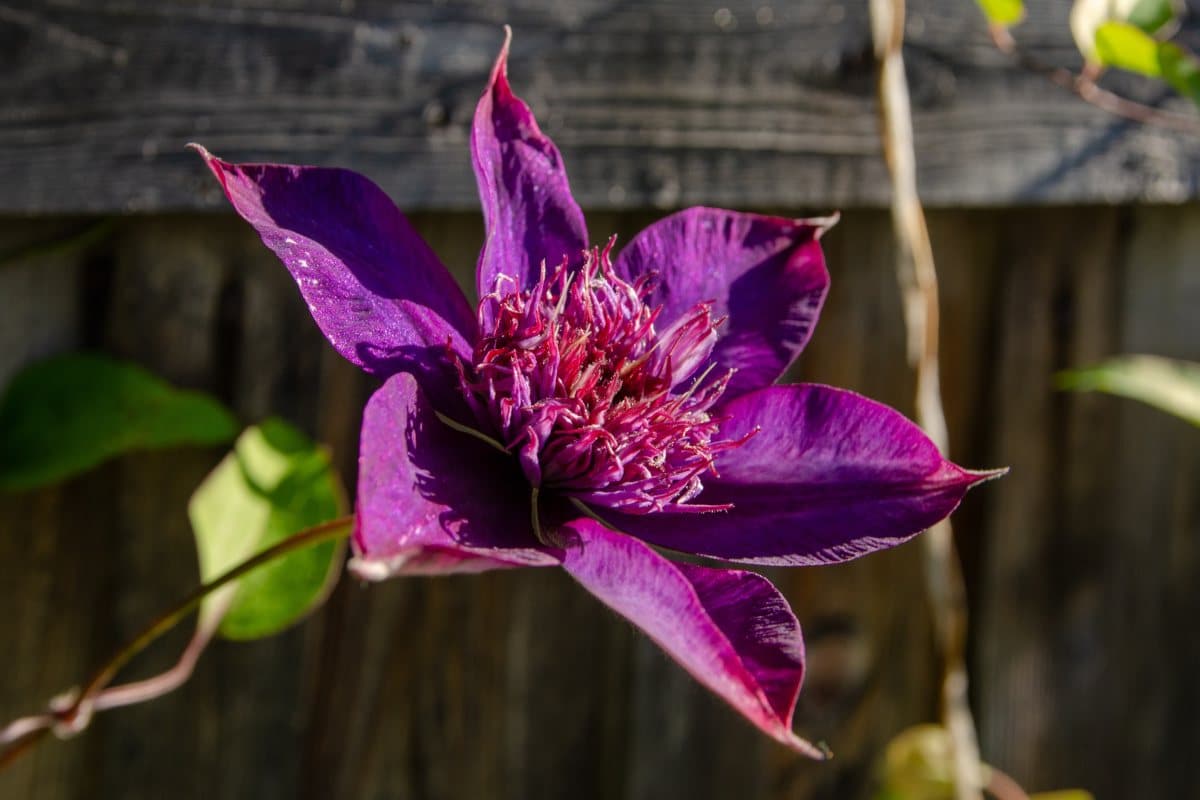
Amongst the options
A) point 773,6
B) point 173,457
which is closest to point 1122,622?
point 773,6

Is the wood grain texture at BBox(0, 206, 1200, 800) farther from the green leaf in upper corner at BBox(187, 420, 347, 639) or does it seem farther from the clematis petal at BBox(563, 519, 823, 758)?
the clematis petal at BBox(563, 519, 823, 758)

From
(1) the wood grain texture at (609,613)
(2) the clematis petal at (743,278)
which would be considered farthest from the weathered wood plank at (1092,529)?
(2) the clematis petal at (743,278)

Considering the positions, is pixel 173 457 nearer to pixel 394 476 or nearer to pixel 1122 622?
pixel 394 476

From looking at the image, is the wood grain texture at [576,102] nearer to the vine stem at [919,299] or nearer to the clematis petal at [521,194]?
the vine stem at [919,299]

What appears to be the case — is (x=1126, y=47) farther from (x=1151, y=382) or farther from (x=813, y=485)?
(x=813, y=485)

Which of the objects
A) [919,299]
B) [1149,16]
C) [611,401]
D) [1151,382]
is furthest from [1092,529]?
[611,401]

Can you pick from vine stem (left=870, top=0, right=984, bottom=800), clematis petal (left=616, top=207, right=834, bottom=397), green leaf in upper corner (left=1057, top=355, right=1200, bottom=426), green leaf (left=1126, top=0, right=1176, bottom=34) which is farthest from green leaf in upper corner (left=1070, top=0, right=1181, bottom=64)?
clematis petal (left=616, top=207, right=834, bottom=397)
